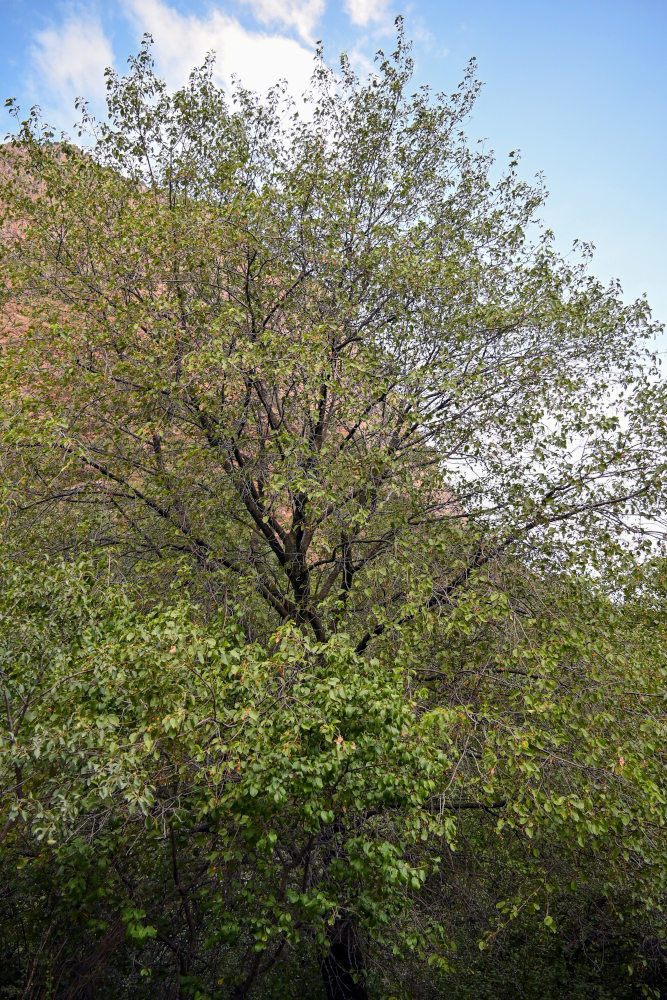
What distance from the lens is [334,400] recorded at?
9141 mm

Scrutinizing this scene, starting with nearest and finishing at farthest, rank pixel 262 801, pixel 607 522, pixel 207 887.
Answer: pixel 262 801, pixel 207 887, pixel 607 522

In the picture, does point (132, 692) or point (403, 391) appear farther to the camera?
point (403, 391)

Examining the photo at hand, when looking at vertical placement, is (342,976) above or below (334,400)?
below

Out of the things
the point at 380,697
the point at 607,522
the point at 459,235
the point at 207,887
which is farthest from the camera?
the point at 459,235

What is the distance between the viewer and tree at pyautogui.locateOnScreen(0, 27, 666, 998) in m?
7.38

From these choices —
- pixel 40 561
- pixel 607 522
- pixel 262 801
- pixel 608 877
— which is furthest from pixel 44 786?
pixel 607 522

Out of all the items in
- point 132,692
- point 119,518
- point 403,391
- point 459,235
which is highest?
point 459,235

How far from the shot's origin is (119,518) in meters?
9.24

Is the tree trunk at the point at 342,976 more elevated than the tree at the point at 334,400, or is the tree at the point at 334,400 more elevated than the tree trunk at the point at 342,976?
the tree at the point at 334,400

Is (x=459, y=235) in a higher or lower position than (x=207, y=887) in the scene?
higher

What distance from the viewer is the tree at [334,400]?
7.38 meters

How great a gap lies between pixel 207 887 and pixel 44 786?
2.13 metres

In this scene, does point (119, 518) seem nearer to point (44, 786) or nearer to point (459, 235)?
point (44, 786)

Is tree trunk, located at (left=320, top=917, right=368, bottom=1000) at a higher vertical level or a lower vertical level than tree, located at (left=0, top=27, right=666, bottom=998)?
lower
